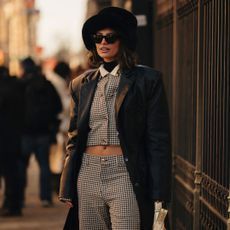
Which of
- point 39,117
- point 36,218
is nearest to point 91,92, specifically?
point 36,218

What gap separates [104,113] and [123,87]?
18 cm

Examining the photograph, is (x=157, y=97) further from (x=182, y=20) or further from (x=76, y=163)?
(x=182, y=20)

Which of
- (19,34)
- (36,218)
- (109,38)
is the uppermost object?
(19,34)

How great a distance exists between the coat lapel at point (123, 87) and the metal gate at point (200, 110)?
0.68m

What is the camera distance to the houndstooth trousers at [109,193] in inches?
207

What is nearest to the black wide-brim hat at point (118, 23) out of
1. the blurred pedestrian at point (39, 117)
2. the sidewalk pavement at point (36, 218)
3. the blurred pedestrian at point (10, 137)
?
the sidewalk pavement at point (36, 218)

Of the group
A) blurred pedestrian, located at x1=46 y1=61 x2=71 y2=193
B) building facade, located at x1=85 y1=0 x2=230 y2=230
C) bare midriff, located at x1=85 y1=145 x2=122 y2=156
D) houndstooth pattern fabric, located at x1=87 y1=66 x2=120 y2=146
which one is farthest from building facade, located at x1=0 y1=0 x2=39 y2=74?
bare midriff, located at x1=85 y1=145 x2=122 y2=156

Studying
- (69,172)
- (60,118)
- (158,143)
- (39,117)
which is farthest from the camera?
(60,118)

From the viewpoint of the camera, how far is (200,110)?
6.58 m

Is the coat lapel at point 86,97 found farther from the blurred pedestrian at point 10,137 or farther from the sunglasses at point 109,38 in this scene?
the blurred pedestrian at point 10,137

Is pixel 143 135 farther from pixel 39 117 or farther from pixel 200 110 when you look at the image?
pixel 39 117

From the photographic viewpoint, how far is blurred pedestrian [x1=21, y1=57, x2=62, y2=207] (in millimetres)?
A: 11453

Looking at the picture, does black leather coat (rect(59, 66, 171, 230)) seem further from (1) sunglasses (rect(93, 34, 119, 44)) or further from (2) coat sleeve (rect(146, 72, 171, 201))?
(1) sunglasses (rect(93, 34, 119, 44))

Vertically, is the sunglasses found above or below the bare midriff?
above
